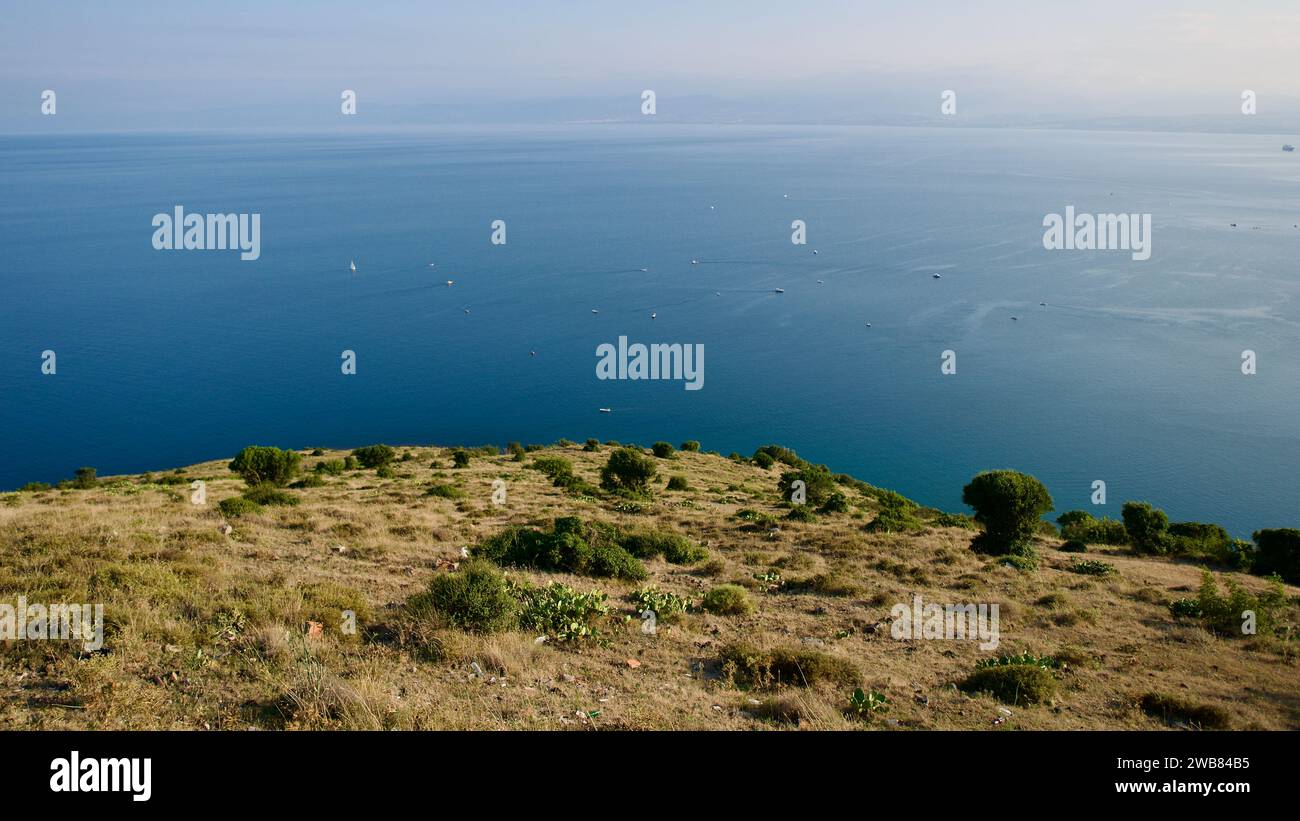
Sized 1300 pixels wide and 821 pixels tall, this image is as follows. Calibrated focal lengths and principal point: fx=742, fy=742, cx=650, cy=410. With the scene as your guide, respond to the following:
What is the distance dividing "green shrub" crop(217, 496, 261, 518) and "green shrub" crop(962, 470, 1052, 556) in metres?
18.5

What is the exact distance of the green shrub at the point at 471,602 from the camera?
9.81 metres

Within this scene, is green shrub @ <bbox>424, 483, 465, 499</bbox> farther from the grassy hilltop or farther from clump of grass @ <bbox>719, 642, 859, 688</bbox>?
clump of grass @ <bbox>719, 642, 859, 688</bbox>

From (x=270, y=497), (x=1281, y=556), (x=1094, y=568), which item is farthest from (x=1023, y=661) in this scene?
(x=270, y=497)

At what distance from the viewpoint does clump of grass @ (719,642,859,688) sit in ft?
30.2

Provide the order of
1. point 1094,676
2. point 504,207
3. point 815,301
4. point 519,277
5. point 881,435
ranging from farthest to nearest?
point 504,207
point 519,277
point 815,301
point 881,435
point 1094,676

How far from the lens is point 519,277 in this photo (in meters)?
94.1

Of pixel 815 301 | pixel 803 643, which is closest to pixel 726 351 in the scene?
pixel 815 301

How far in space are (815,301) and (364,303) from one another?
168 feet

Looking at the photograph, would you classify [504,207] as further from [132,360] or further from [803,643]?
[803,643]

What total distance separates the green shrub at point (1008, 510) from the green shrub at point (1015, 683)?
11.0 meters

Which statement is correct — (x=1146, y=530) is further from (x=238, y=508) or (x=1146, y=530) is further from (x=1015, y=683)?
(x=238, y=508)

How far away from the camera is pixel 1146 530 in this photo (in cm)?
2445

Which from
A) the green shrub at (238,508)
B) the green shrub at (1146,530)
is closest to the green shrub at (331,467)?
the green shrub at (238,508)

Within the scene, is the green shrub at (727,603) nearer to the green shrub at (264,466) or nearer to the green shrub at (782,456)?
the green shrub at (264,466)
